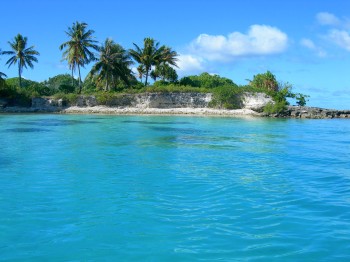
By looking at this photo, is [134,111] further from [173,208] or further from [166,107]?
[173,208]

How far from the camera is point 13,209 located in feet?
21.7

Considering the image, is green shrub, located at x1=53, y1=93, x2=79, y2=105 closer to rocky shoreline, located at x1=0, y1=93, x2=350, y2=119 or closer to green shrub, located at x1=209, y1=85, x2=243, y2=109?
rocky shoreline, located at x1=0, y1=93, x2=350, y2=119

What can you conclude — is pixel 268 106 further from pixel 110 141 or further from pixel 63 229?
pixel 63 229

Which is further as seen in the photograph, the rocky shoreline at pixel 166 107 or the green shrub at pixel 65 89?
the green shrub at pixel 65 89

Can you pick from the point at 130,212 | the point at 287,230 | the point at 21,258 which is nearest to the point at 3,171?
the point at 130,212

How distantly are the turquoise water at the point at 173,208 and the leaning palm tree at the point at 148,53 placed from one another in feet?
120

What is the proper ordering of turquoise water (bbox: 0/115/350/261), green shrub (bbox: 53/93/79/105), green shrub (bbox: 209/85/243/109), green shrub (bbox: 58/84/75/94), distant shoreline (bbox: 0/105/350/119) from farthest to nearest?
green shrub (bbox: 58/84/75/94) → green shrub (bbox: 53/93/79/105) → green shrub (bbox: 209/85/243/109) → distant shoreline (bbox: 0/105/350/119) → turquoise water (bbox: 0/115/350/261)

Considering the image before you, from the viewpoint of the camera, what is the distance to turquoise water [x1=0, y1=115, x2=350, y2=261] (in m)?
4.90

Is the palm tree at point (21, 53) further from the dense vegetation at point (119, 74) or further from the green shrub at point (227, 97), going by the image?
the green shrub at point (227, 97)

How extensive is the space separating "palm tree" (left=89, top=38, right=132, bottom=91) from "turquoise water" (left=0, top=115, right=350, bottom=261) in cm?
3425

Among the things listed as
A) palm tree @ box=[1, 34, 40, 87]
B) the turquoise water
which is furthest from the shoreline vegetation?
the turquoise water

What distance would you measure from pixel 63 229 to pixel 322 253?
362 cm

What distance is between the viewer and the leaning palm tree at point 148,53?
158 ft

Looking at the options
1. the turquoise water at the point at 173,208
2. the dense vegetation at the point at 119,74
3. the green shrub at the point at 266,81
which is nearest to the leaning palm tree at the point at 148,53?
the dense vegetation at the point at 119,74
